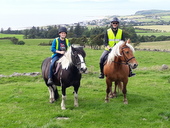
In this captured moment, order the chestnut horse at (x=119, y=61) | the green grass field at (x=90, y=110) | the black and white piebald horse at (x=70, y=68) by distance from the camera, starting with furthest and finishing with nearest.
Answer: the chestnut horse at (x=119, y=61)
the black and white piebald horse at (x=70, y=68)
the green grass field at (x=90, y=110)

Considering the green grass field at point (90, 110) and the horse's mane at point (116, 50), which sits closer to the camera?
the green grass field at point (90, 110)

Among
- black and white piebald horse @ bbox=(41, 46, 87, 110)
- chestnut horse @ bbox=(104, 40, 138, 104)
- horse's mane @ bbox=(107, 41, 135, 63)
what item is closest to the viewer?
black and white piebald horse @ bbox=(41, 46, 87, 110)

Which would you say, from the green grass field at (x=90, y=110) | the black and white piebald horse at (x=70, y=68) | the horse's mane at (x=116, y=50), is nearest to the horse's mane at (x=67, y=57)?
the black and white piebald horse at (x=70, y=68)

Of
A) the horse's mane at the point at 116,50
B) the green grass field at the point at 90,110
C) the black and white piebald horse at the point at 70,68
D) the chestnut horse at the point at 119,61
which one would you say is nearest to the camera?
the green grass field at the point at 90,110

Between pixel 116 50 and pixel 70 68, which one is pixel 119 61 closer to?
pixel 116 50

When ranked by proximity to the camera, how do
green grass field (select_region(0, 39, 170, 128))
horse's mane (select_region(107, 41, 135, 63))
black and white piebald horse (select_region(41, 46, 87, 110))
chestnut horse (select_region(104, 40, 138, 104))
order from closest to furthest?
green grass field (select_region(0, 39, 170, 128))
black and white piebald horse (select_region(41, 46, 87, 110))
chestnut horse (select_region(104, 40, 138, 104))
horse's mane (select_region(107, 41, 135, 63))

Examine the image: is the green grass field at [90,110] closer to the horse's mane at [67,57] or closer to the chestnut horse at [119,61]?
the chestnut horse at [119,61]

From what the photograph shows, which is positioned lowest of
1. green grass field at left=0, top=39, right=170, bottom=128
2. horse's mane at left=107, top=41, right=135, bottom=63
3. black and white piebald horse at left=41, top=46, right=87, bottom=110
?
green grass field at left=0, top=39, right=170, bottom=128

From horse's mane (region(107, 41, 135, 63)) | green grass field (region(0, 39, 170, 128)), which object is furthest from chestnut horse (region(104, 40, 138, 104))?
green grass field (region(0, 39, 170, 128))

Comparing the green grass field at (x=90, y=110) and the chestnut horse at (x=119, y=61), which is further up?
the chestnut horse at (x=119, y=61)

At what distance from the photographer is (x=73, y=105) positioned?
9.95 meters

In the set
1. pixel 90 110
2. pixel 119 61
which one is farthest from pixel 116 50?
pixel 90 110

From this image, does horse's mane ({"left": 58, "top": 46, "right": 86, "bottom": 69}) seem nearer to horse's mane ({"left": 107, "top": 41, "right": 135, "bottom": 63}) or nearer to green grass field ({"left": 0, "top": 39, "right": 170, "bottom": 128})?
horse's mane ({"left": 107, "top": 41, "right": 135, "bottom": 63})

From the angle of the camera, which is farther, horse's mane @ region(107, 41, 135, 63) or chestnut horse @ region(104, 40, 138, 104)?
horse's mane @ region(107, 41, 135, 63)
